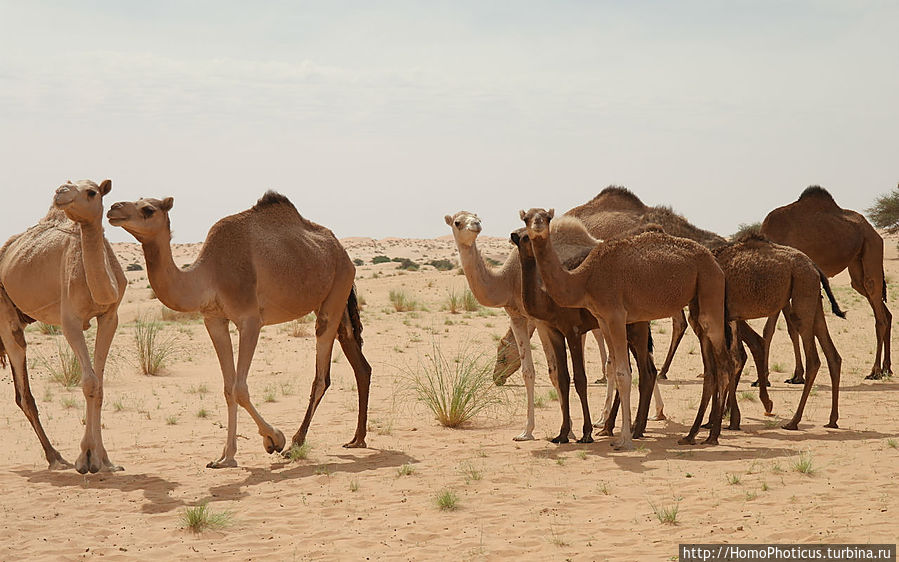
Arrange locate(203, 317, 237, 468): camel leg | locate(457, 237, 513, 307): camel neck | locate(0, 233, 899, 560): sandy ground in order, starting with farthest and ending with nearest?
locate(457, 237, 513, 307): camel neck
locate(203, 317, 237, 468): camel leg
locate(0, 233, 899, 560): sandy ground

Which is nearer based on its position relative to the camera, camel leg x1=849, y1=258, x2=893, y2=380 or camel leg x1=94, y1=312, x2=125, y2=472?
camel leg x1=94, y1=312, x2=125, y2=472

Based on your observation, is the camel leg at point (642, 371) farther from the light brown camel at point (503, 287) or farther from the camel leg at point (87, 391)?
the camel leg at point (87, 391)

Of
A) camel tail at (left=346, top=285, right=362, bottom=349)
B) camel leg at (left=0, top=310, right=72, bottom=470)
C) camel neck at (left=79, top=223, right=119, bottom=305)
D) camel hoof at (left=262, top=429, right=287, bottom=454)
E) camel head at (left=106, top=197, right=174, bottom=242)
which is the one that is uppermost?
camel head at (left=106, top=197, right=174, bottom=242)

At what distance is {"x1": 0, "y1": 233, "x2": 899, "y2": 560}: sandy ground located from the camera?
6.32m

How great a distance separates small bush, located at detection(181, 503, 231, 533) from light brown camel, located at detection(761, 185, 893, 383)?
32.8ft

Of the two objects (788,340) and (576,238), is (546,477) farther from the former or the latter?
(788,340)

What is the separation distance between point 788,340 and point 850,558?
1512 centimetres

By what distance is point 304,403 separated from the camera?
517 inches

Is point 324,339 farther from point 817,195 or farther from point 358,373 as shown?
point 817,195

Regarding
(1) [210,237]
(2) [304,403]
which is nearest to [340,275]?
(1) [210,237]

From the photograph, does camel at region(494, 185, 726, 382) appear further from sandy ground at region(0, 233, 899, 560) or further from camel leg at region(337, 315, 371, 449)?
camel leg at region(337, 315, 371, 449)

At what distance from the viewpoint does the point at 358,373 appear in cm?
1002

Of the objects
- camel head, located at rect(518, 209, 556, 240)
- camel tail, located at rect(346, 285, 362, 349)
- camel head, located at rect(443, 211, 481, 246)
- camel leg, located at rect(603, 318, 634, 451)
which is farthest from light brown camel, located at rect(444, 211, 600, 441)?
camel tail, located at rect(346, 285, 362, 349)

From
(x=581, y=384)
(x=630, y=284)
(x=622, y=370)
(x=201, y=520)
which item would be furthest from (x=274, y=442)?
(x=630, y=284)
